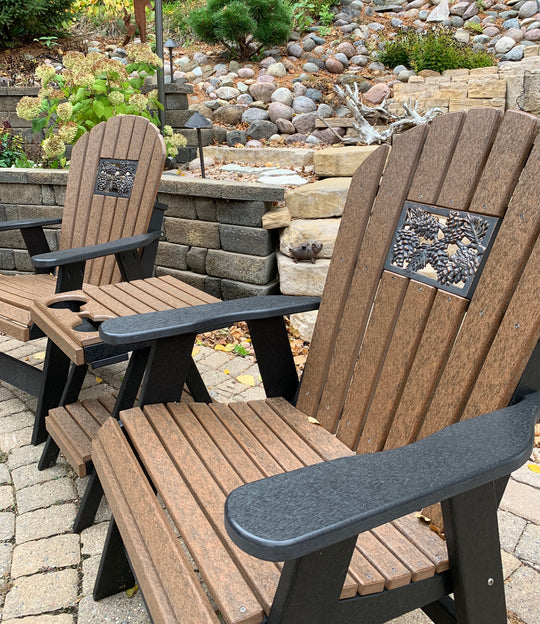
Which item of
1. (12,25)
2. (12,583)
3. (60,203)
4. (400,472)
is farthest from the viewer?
(12,25)

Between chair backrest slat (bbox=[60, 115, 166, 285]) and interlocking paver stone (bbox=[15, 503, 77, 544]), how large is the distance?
1.15 metres

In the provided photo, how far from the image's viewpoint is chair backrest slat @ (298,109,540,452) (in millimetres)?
1226

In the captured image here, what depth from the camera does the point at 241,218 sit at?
10.8 ft

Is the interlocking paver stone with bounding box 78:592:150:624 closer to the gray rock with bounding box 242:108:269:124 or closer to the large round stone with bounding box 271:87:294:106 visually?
the gray rock with bounding box 242:108:269:124

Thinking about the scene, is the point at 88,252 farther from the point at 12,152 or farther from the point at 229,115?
the point at 229,115

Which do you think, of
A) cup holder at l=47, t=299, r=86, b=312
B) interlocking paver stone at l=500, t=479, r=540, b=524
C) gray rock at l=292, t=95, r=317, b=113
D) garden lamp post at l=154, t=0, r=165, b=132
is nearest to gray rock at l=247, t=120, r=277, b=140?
gray rock at l=292, t=95, r=317, b=113

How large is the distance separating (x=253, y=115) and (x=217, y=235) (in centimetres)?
314

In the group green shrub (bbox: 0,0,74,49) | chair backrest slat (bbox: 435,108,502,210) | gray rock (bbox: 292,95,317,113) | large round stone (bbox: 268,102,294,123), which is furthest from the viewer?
green shrub (bbox: 0,0,74,49)

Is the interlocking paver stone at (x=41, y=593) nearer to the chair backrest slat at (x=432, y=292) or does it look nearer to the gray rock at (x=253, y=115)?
the chair backrest slat at (x=432, y=292)

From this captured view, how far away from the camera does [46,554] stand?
179cm

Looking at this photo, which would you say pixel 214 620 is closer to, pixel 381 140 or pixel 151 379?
pixel 151 379

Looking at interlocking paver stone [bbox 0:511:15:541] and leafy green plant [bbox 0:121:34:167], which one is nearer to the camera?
interlocking paver stone [bbox 0:511:15:541]

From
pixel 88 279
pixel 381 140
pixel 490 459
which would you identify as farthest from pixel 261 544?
pixel 381 140

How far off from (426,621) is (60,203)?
3.39m
